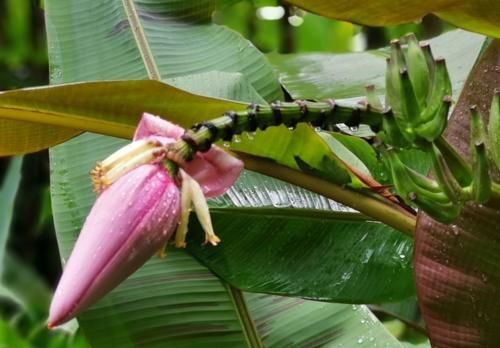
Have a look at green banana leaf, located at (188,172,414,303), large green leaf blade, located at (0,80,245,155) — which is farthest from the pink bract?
green banana leaf, located at (188,172,414,303)

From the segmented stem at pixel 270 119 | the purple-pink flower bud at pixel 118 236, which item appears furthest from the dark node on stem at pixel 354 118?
the purple-pink flower bud at pixel 118 236

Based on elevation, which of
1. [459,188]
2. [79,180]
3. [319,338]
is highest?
[459,188]

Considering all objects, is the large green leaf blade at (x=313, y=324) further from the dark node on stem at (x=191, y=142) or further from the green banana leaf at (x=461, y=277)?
the dark node on stem at (x=191, y=142)

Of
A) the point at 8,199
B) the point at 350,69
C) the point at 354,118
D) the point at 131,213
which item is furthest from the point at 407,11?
the point at 8,199

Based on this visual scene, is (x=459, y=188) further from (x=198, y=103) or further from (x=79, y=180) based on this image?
(x=79, y=180)

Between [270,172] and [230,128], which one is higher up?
[230,128]

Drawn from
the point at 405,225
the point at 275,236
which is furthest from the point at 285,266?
the point at 405,225

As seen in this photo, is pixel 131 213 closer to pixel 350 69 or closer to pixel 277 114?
pixel 277 114
